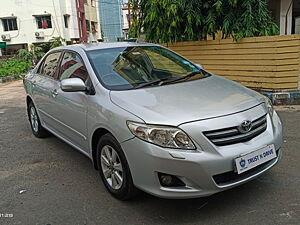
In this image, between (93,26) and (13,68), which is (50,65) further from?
(93,26)

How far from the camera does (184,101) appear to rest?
8.61 feet

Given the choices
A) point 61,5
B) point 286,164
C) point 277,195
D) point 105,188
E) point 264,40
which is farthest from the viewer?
point 61,5

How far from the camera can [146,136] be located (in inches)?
92.4

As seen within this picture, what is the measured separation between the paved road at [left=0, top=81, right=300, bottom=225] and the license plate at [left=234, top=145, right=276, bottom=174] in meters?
0.44

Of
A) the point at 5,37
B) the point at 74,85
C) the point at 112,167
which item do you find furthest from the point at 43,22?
the point at 112,167

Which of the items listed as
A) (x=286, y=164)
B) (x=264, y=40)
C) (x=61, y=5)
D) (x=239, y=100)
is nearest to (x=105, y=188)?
(x=239, y=100)

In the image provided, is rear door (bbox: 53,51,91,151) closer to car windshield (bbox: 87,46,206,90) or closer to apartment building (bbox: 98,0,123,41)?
car windshield (bbox: 87,46,206,90)

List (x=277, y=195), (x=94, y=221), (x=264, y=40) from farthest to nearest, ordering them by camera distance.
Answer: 1. (x=264, y=40)
2. (x=277, y=195)
3. (x=94, y=221)

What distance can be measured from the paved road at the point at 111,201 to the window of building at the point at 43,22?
28043 mm

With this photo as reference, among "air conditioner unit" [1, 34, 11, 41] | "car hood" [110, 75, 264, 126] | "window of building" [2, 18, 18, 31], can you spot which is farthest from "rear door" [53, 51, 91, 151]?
"window of building" [2, 18, 18, 31]

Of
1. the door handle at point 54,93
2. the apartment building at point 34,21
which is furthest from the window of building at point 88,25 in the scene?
the door handle at point 54,93

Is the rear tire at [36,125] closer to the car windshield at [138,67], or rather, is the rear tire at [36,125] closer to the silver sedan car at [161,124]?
the silver sedan car at [161,124]

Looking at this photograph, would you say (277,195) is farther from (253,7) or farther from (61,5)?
(61,5)

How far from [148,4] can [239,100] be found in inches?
206
